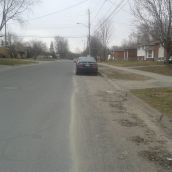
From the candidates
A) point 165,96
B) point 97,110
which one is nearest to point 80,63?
point 165,96

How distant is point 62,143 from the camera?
732 cm

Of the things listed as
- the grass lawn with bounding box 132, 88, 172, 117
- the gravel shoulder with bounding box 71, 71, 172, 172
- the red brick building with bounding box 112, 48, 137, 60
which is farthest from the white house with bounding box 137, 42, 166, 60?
the gravel shoulder with bounding box 71, 71, 172, 172

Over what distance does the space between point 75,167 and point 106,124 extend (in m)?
3.55

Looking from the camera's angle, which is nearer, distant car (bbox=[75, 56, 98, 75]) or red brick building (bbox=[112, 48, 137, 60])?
distant car (bbox=[75, 56, 98, 75])

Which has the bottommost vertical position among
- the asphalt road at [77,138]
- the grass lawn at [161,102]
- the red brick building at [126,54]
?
the red brick building at [126,54]

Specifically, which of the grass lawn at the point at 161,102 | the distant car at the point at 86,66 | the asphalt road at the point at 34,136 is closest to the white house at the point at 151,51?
the distant car at the point at 86,66

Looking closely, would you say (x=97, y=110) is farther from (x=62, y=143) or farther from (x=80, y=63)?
(x=80, y=63)

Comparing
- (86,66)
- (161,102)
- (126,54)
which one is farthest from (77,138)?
(126,54)

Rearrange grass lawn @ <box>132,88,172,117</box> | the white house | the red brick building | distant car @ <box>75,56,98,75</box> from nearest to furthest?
1. grass lawn @ <box>132,88,172,117</box>
2. distant car @ <box>75,56,98,75</box>
3. the white house
4. the red brick building

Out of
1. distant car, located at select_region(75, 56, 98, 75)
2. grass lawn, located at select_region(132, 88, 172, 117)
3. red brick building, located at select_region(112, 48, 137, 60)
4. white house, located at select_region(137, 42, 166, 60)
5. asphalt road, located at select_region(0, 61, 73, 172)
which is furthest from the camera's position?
red brick building, located at select_region(112, 48, 137, 60)

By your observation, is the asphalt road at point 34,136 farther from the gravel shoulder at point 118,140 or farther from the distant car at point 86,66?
the distant car at point 86,66

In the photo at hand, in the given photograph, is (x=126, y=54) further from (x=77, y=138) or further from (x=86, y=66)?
(x=77, y=138)

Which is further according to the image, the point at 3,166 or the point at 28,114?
the point at 28,114

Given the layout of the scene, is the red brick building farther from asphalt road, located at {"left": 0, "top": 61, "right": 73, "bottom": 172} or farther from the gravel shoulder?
the gravel shoulder
